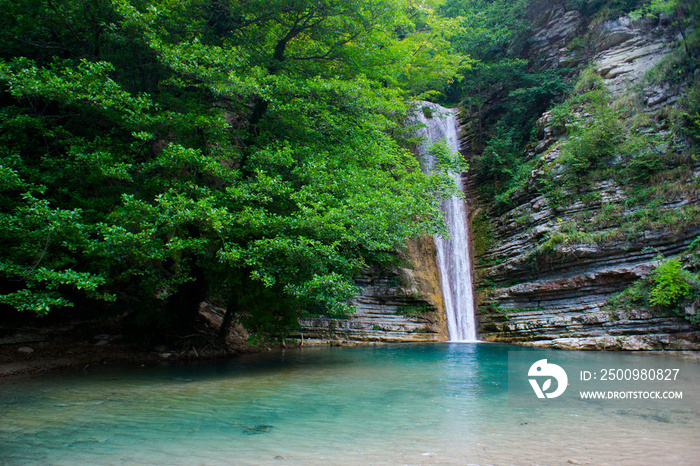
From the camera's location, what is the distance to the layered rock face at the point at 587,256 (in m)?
13.3

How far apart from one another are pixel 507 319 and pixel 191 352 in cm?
1207

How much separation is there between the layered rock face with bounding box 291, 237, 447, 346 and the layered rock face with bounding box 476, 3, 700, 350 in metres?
2.27

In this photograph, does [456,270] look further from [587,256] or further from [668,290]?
[668,290]

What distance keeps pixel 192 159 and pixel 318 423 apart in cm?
609

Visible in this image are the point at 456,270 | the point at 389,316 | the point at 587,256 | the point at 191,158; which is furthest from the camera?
the point at 456,270

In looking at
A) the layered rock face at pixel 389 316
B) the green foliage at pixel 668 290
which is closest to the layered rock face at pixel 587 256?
the green foliage at pixel 668 290

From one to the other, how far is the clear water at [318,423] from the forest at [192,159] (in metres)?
1.95

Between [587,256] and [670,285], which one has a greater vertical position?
[587,256]

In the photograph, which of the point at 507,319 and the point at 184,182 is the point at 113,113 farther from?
the point at 507,319

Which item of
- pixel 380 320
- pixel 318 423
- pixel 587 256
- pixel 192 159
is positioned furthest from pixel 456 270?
pixel 318 423

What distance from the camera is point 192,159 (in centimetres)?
848

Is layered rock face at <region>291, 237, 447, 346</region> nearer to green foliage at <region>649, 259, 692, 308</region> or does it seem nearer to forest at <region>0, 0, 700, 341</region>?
forest at <region>0, 0, 700, 341</region>

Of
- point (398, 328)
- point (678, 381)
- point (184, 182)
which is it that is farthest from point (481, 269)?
point (184, 182)

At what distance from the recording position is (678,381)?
7.36 m
